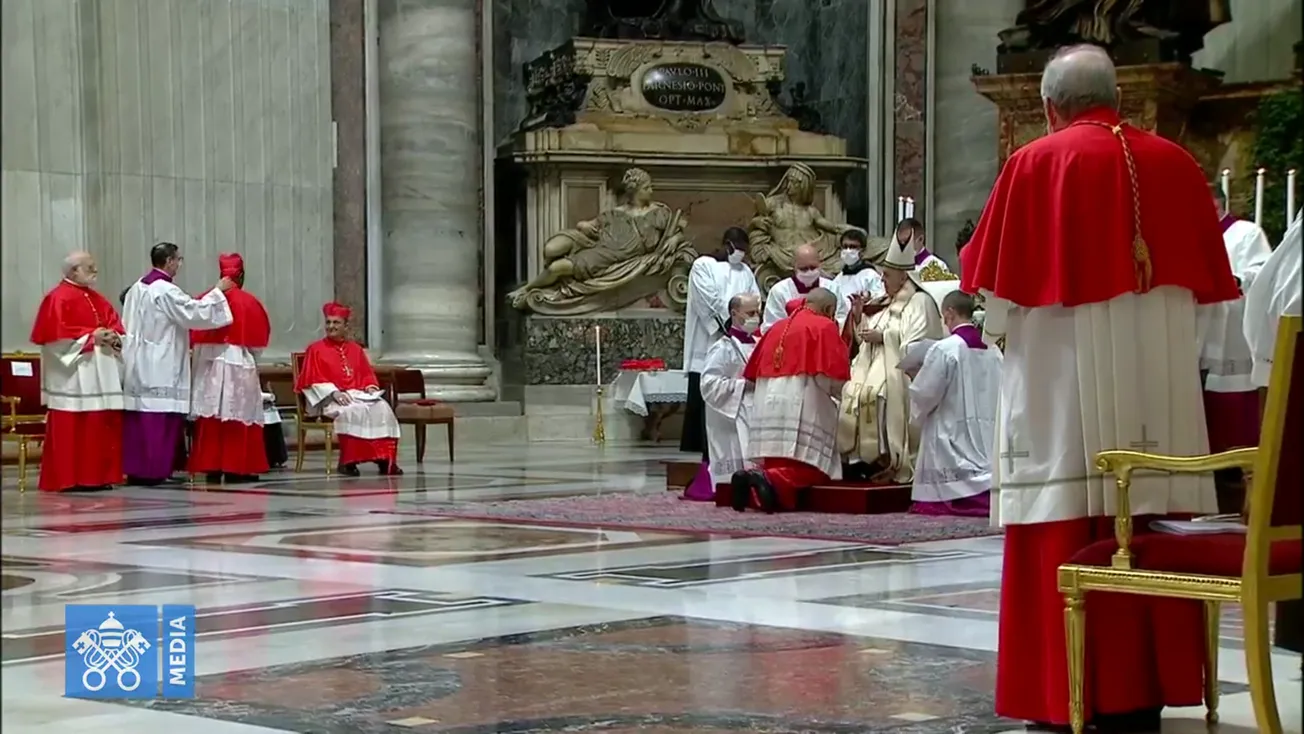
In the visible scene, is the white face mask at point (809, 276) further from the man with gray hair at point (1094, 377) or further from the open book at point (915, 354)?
the man with gray hair at point (1094, 377)

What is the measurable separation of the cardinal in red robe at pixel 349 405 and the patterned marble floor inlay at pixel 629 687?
8657 mm

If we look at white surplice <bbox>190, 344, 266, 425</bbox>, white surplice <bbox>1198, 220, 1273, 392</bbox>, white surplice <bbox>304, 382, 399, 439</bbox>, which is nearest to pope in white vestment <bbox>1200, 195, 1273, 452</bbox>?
white surplice <bbox>1198, 220, 1273, 392</bbox>

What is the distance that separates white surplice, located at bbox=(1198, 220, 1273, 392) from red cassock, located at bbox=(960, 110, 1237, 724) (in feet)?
0.51

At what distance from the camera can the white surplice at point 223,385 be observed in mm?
13867

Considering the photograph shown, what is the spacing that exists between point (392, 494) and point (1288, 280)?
8.08m

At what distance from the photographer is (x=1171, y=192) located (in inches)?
176

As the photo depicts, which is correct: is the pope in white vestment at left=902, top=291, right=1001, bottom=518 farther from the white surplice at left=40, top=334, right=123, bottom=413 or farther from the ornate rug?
the white surplice at left=40, top=334, right=123, bottom=413

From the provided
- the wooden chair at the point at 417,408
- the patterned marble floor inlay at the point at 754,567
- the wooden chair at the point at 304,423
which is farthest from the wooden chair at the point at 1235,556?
the wooden chair at the point at 417,408

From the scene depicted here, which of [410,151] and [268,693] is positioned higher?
[410,151]

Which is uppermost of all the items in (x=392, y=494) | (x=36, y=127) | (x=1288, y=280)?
(x=36, y=127)

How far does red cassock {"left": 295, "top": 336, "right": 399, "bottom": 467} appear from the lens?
14.5 meters

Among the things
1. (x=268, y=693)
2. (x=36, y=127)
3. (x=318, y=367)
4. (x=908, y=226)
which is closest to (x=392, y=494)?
(x=318, y=367)

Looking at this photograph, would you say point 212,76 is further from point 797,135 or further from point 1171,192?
→ point 1171,192

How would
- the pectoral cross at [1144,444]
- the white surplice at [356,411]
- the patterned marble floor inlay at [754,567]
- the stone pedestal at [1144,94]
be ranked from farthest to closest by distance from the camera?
the white surplice at [356,411], the stone pedestal at [1144,94], the patterned marble floor inlay at [754,567], the pectoral cross at [1144,444]
